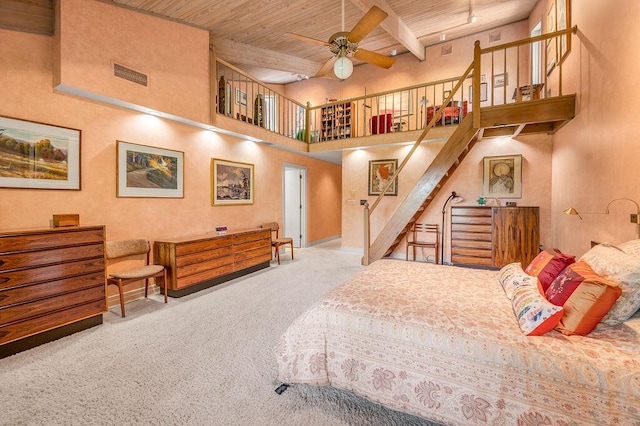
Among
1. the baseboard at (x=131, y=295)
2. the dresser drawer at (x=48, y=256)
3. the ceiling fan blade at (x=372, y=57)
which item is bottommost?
the baseboard at (x=131, y=295)

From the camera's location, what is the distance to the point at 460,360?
145cm

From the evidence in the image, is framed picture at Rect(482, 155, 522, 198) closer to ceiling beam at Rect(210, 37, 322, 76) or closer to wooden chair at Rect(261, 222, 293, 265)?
wooden chair at Rect(261, 222, 293, 265)

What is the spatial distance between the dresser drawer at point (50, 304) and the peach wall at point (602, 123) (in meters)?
4.82

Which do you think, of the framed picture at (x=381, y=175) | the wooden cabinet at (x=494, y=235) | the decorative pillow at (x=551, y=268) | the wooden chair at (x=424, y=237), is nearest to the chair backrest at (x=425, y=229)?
the wooden chair at (x=424, y=237)

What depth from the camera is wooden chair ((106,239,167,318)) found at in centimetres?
316

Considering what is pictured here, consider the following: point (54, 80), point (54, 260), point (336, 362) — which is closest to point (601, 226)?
point (336, 362)

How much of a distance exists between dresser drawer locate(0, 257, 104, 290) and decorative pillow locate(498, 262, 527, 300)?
383 centimetres

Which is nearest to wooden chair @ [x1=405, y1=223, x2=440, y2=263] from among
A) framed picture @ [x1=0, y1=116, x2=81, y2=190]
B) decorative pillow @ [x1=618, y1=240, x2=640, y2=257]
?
decorative pillow @ [x1=618, y1=240, x2=640, y2=257]

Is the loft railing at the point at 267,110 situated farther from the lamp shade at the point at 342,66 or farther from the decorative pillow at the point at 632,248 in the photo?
the decorative pillow at the point at 632,248

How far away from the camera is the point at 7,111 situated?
2705mm

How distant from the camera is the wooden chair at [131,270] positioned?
10.4ft

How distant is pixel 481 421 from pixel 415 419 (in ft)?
1.45

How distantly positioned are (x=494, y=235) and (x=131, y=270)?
5580mm

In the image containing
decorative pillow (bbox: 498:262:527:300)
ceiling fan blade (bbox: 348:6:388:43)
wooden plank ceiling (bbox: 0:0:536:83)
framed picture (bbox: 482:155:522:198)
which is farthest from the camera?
framed picture (bbox: 482:155:522:198)
